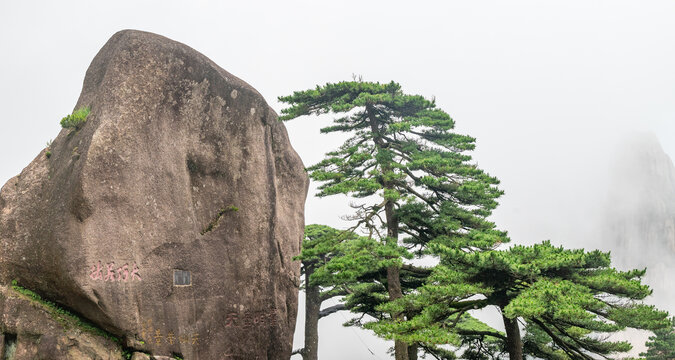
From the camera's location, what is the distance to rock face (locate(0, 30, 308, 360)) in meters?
10.0

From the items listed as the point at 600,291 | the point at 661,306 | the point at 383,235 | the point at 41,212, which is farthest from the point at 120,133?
the point at 661,306

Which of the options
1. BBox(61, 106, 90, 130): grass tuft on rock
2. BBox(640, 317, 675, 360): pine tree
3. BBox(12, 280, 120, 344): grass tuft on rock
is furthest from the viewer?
BBox(640, 317, 675, 360): pine tree

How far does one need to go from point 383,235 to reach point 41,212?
311 inches

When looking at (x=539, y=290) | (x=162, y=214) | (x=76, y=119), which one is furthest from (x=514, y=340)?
(x=76, y=119)

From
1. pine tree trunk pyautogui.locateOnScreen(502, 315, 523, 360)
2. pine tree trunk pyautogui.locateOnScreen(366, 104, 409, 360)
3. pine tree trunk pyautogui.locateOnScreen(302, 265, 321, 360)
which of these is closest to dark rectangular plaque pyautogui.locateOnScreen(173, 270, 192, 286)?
pine tree trunk pyautogui.locateOnScreen(366, 104, 409, 360)

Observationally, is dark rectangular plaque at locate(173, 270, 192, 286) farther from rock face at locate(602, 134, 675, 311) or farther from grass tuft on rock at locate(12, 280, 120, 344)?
rock face at locate(602, 134, 675, 311)

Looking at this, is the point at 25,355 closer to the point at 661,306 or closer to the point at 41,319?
the point at 41,319

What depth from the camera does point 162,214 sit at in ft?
36.9

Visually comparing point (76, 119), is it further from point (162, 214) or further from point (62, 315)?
point (62, 315)

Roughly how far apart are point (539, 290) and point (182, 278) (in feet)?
26.2

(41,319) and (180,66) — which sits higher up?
(180,66)

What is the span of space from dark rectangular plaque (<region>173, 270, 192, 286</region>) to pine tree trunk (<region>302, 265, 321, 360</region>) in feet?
24.6

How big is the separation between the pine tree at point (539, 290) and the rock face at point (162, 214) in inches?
188

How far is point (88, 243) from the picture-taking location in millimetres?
9805
